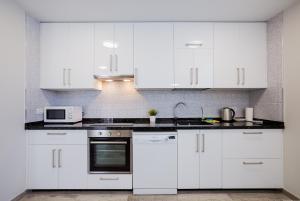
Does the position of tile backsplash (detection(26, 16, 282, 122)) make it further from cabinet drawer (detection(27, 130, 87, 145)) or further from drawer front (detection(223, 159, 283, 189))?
drawer front (detection(223, 159, 283, 189))

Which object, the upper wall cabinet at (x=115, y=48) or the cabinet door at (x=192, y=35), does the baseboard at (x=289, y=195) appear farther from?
the upper wall cabinet at (x=115, y=48)

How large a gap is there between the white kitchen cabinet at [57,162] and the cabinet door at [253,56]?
2.41 m

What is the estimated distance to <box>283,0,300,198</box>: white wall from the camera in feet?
7.77

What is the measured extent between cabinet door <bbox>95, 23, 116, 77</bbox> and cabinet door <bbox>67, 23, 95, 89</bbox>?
9 centimetres

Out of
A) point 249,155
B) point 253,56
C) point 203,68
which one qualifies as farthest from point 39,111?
point 253,56

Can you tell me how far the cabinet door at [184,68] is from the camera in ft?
9.41

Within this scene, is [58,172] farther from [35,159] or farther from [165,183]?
[165,183]

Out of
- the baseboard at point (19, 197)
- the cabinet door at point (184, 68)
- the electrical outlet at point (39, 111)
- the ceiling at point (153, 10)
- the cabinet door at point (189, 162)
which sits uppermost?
the ceiling at point (153, 10)

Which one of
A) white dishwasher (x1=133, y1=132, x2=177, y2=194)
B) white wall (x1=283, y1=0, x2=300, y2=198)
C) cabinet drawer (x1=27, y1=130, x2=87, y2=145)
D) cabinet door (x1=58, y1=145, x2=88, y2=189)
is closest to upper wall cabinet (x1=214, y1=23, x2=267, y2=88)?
white wall (x1=283, y1=0, x2=300, y2=198)

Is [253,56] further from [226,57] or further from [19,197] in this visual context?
[19,197]

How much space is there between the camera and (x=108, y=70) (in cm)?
288

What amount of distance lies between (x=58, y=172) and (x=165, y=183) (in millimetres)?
1396

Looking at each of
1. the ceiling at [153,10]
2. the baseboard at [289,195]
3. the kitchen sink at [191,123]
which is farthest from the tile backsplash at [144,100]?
the baseboard at [289,195]

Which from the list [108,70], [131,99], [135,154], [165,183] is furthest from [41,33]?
[165,183]
